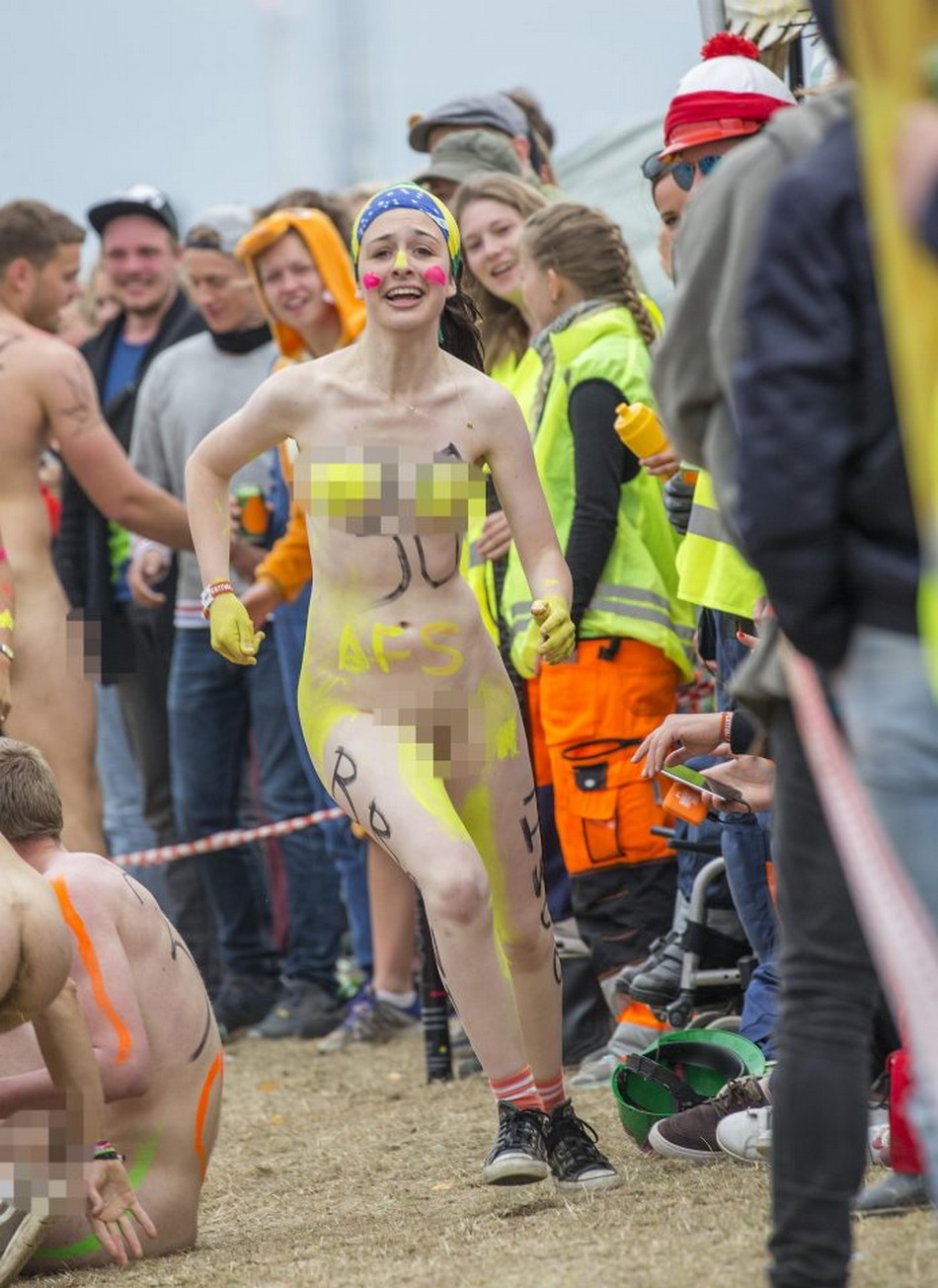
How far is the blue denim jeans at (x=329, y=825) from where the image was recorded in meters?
7.84

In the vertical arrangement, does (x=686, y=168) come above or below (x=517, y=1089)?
above

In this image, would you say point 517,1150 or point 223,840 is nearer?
point 517,1150

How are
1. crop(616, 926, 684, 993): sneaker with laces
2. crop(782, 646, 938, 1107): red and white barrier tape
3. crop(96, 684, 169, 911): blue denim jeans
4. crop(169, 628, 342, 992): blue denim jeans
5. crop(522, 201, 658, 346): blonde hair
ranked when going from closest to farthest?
crop(782, 646, 938, 1107): red and white barrier tape < crop(616, 926, 684, 993): sneaker with laces < crop(522, 201, 658, 346): blonde hair < crop(169, 628, 342, 992): blue denim jeans < crop(96, 684, 169, 911): blue denim jeans

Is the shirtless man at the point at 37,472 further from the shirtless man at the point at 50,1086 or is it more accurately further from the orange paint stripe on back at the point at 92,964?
the shirtless man at the point at 50,1086

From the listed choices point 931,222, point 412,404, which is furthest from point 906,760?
point 412,404

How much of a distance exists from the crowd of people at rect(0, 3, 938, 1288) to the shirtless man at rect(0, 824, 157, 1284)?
11mm

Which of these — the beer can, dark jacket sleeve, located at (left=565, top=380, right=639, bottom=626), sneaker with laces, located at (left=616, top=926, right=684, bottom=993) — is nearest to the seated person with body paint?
sneaker with laces, located at (left=616, top=926, right=684, bottom=993)

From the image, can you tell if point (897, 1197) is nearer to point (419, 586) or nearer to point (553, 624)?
point (553, 624)

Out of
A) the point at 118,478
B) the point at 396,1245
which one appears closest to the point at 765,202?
the point at 396,1245

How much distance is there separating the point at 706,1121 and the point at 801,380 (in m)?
2.60

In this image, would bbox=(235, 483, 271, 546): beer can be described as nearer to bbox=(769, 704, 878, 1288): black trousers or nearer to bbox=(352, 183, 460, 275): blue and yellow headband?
bbox=(352, 183, 460, 275): blue and yellow headband

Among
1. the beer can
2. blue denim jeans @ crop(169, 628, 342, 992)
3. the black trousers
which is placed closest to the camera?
the black trousers

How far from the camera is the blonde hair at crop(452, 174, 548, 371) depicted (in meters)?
7.21

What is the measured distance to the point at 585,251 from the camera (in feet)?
21.7
